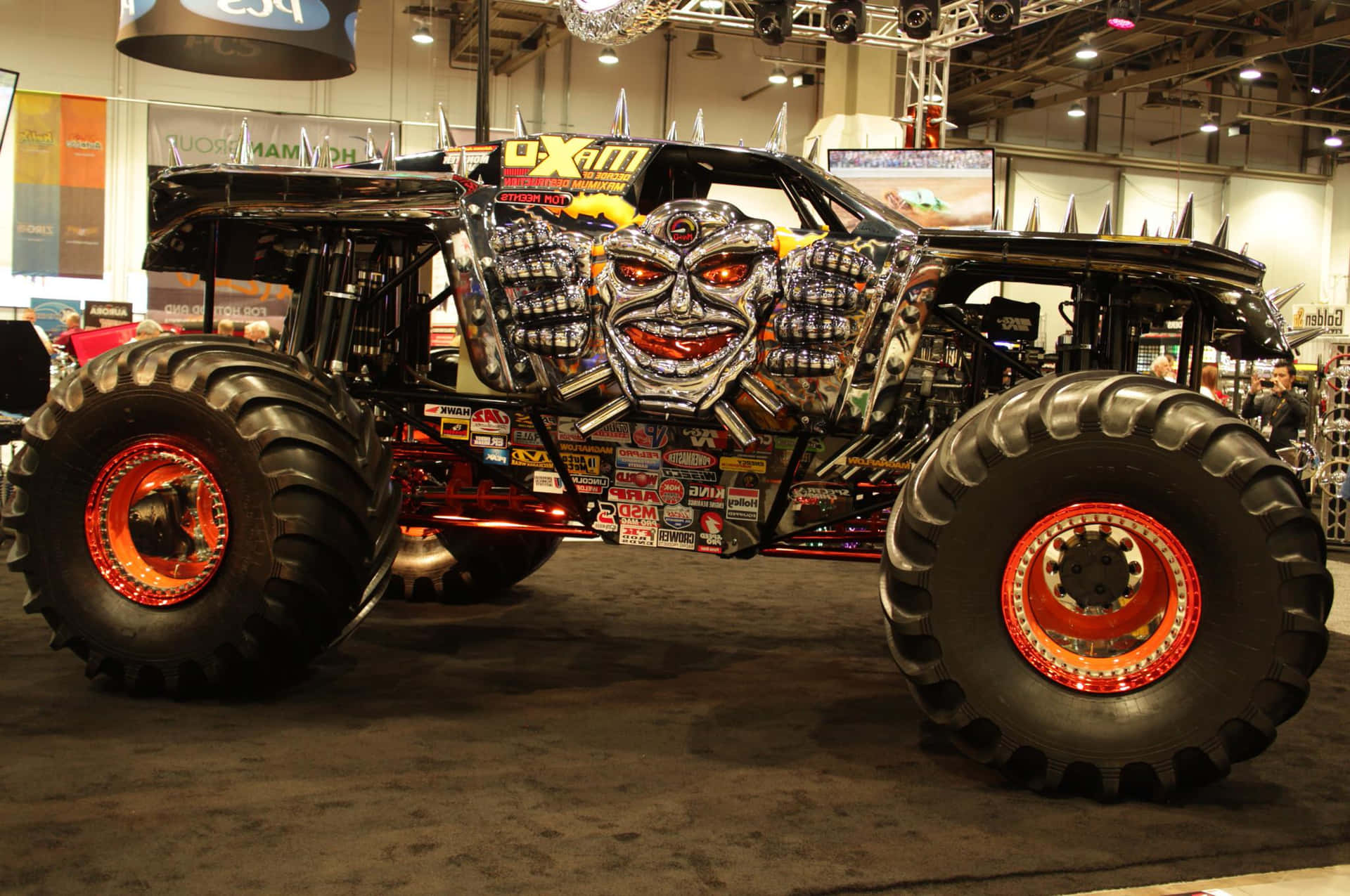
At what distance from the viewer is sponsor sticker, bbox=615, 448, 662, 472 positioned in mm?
5020

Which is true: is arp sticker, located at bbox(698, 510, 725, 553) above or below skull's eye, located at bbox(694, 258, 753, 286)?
below

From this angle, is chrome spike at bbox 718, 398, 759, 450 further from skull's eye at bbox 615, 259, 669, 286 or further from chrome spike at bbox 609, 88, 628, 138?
chrome spike at bbox 609, 88, 628, 138

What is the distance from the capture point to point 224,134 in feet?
55.4

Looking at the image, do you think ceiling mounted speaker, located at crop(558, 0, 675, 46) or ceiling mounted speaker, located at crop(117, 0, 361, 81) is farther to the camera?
ceiling mounted speaker, located at crop(558, 0, 675, 46)

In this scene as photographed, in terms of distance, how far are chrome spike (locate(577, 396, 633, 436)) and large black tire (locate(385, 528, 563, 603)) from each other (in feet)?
6.40

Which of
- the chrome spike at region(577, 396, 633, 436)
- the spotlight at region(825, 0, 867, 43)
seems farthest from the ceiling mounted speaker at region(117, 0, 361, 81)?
the spotlight at region(825, 0, 867, 43)

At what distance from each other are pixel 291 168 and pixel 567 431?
1566 mm

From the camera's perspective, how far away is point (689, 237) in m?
4.72

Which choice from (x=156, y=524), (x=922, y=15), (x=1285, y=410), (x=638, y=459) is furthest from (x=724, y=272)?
(x=1285, y=410)

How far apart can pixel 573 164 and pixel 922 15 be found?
8.66 metres

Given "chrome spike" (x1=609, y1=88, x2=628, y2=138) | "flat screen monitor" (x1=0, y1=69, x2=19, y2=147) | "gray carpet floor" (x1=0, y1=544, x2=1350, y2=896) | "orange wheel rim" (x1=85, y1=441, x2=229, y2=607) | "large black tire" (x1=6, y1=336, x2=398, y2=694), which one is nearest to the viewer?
"gray carpet floor" (x1=0, y1=544, x2=1350, y2=896)

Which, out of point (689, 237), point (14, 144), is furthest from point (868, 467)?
point (14, 144)

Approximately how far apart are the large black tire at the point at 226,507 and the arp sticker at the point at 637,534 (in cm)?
94

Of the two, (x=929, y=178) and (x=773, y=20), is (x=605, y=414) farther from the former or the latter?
(x=773, y=20)
